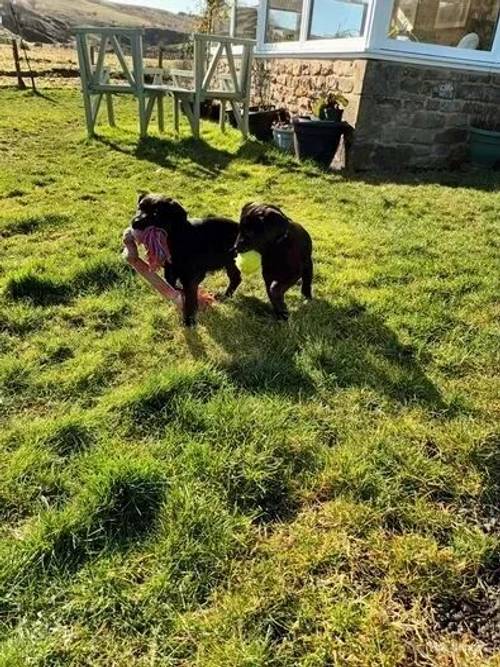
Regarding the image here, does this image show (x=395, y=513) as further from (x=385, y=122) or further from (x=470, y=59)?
(x=470, y=59)

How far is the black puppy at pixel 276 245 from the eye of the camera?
9.29 feet

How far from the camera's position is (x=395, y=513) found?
1.98 metres

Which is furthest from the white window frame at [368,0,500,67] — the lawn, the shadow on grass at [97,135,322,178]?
the lawn

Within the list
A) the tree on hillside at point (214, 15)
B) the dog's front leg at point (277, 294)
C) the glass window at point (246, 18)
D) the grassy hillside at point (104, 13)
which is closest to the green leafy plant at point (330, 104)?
the glass window at point (246, 18)

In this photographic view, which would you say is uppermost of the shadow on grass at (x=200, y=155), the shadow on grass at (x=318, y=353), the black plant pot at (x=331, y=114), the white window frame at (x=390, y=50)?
the white window frame at (x=390, y=50)

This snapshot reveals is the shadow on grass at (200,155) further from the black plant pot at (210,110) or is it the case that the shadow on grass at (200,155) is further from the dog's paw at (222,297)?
the dog's paw at (222,297)

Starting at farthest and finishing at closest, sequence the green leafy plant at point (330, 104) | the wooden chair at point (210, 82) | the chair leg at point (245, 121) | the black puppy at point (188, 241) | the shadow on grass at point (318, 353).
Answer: the chair leg at point (245, 121) < the wooden chair at point (210, 82) < the green leafy plant at point (330, 104) < the black puppy at point (188, 241) < the shadow on grass at point (318, 353)

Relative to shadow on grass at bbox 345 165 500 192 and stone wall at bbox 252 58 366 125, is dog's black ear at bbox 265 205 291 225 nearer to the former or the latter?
shadow on grass at bbox 345 165 500 192

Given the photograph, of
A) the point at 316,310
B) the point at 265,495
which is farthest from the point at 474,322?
the point at 265,495

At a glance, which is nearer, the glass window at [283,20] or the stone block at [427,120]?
the stone block at [427,120]

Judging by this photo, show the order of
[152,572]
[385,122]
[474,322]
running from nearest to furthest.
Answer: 1. [152,572]
2. [474,322]
3. [385,122]

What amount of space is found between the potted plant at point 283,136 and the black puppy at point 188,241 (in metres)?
4.84

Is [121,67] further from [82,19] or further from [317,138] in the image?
[82,19]

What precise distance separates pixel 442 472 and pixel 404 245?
2.68 meters
